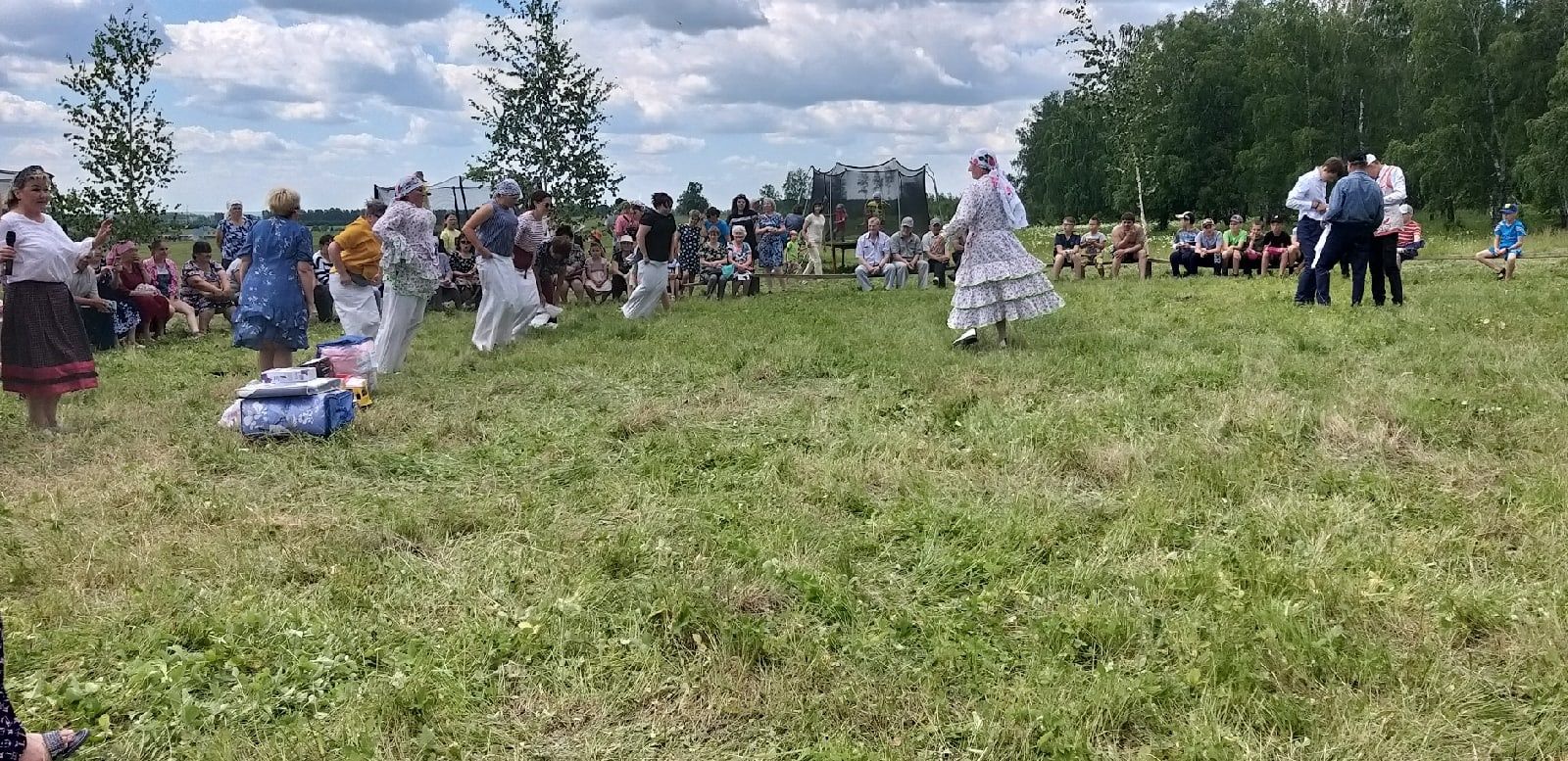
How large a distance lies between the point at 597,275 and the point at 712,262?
1.69m

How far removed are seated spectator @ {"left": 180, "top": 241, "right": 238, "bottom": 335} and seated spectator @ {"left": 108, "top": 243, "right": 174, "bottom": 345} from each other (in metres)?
0.44

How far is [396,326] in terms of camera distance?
8203mm

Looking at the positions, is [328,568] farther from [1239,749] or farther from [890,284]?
[890,284]

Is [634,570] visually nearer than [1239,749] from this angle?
No

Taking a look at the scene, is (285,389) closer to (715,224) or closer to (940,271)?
(715,224)

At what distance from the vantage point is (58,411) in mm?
6895

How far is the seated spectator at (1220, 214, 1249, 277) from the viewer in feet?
47.8

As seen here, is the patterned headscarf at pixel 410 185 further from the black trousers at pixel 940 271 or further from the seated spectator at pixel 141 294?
the black trousers at pixel 940 271

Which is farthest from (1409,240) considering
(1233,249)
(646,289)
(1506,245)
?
(646,289)

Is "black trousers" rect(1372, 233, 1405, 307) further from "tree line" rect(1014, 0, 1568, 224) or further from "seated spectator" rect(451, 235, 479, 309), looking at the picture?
"tree line" rect(1014, 0, 1568, 224)

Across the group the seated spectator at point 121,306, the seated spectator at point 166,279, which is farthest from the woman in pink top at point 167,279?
the seated spectator at point 121,306

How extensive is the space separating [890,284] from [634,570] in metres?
12.3

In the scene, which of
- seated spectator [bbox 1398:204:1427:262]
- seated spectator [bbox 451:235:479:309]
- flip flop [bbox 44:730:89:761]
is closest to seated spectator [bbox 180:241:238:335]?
seated spectator [bbox 451:235:479:309]

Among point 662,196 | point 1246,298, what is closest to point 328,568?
point 662,196
